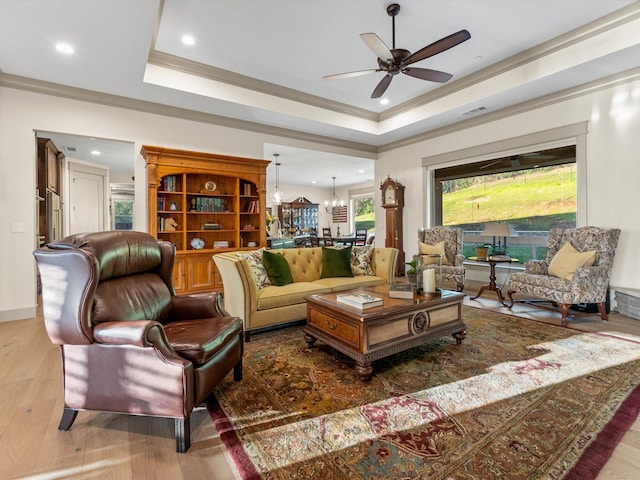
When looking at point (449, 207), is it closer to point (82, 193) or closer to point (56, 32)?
point (56, 32)

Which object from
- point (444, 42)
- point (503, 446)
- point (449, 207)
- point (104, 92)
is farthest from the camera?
point (449, 207)

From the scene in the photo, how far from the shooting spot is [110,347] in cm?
159

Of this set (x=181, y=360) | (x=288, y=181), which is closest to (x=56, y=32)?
(x=181, y=360)

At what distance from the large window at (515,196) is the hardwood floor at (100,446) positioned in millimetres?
3805

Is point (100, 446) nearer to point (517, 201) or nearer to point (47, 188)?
point (47, 188)

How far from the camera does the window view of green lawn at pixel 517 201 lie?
15.3ft

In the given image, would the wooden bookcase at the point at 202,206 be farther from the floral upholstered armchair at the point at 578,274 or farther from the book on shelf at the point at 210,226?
the floral upholstered armchair at the point at 578,274

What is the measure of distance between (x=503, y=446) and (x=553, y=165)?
15.2 feet

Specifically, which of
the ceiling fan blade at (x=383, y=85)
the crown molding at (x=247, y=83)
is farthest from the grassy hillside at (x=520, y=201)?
the ceiling fan blade at (x=383, y=85)

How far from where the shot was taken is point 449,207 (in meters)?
6.17

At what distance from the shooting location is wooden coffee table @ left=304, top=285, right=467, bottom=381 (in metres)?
2.23

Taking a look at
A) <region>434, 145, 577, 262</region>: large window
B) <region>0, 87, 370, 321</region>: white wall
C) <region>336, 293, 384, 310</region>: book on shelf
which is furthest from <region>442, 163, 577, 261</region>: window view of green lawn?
<region>0, 87, 370, 321</region>: white wall

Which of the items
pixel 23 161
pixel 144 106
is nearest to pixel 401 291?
pixel 144 106

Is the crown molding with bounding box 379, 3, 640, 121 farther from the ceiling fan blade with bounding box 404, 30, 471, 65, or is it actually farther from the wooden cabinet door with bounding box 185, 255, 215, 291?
the wooden cabinet door with bounding box 185, 255, 215, 291
